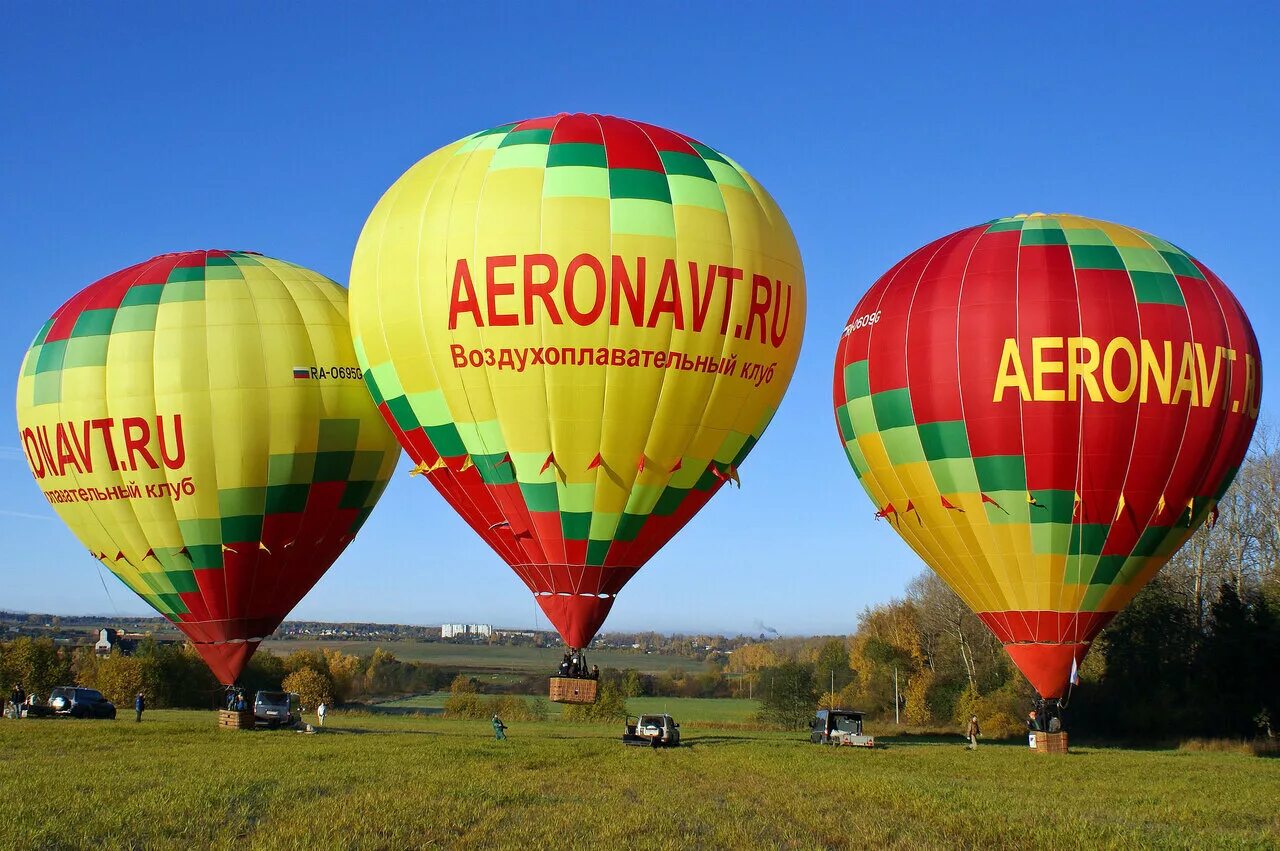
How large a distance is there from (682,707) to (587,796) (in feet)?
168

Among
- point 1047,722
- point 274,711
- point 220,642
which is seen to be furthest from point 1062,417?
point 274,711

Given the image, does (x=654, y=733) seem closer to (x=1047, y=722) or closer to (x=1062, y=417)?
(x=1047, y=722)

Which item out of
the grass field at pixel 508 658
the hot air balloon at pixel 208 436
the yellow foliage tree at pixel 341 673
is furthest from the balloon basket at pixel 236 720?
the grass field at pixel 508 658

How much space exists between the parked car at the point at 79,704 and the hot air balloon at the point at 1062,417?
2076 cm

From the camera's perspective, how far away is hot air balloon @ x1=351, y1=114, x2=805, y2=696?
767 inches

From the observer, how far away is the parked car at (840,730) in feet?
93.4

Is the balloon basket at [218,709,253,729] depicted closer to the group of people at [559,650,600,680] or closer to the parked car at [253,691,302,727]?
the parked car at [253,691,302,727]

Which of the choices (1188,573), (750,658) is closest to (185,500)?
(1188,573)

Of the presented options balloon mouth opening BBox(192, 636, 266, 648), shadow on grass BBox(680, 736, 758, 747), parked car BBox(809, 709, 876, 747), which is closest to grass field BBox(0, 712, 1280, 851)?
balloon mouth opening BBox(192, 636, 266, 648)

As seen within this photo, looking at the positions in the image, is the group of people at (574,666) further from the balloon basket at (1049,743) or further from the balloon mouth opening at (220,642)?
the balloon basket at (1049,743)

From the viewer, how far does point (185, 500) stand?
24297 millimetres

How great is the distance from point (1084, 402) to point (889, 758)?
758 cm

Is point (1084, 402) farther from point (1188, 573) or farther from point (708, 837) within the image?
point (1188, 573)

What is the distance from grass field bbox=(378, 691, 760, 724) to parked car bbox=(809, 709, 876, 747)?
22.2m
